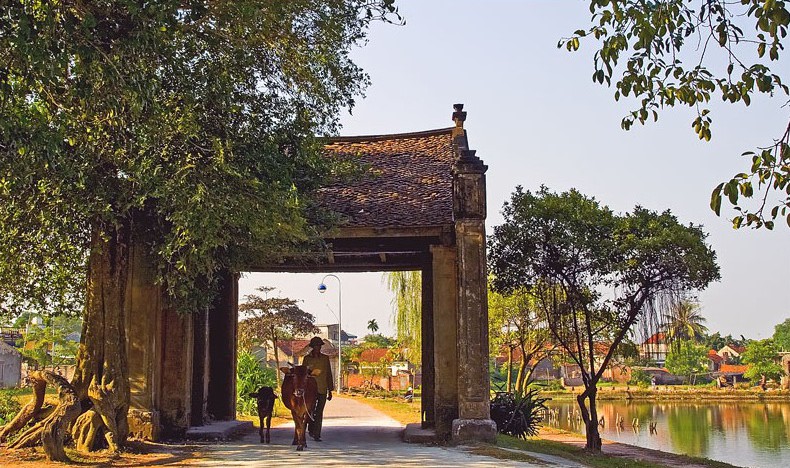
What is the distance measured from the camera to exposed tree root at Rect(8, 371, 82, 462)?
9737 mm

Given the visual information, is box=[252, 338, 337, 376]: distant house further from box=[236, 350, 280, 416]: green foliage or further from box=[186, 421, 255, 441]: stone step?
box=[186, 421, 255, 441]: stone step

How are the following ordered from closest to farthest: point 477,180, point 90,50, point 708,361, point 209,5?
point 90,50 → point 209,5 → point 477,180 → point 708,361

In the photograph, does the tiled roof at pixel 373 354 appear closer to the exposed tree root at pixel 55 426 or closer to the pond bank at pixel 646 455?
the pond bank at pixel 646 455

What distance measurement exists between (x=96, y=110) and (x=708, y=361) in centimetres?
8396

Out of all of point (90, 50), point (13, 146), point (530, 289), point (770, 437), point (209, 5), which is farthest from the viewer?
point (770, 437)

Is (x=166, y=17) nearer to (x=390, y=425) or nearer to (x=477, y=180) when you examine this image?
(x=477, y=180)

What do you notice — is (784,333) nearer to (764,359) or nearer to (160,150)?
(764,359)

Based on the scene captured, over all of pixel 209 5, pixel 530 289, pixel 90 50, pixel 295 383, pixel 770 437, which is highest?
pixel 209 5

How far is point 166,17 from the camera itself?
7008 mm

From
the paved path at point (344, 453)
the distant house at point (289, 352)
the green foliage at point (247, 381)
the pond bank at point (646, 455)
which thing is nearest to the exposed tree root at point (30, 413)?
the paved path at point (344, 453)

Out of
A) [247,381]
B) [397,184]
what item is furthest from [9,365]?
[397,184]

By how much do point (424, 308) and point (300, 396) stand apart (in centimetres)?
433

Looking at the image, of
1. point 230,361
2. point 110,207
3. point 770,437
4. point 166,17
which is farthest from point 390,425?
point 770,437

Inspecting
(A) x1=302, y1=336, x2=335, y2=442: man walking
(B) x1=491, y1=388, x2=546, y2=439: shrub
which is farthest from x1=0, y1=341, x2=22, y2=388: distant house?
(A) x1=302, y1=336, x2=335, y2=442: man walking
